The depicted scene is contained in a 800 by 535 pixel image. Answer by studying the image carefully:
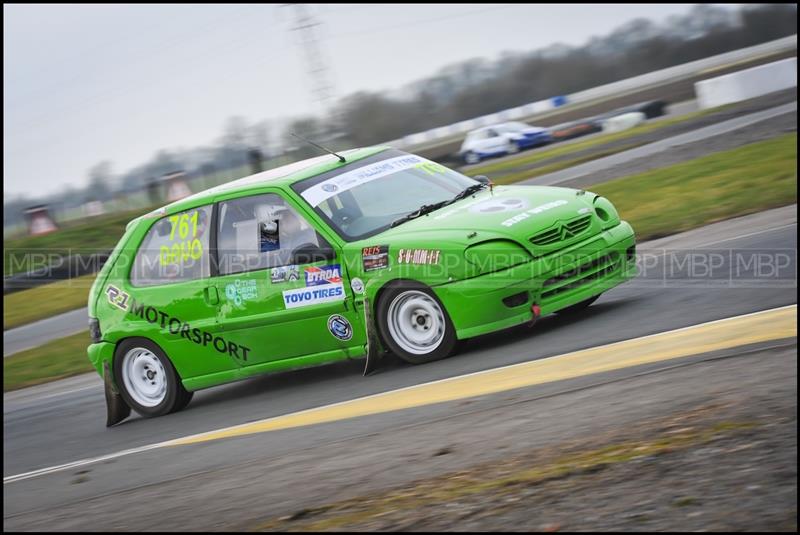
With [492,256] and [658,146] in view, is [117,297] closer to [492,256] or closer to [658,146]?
[492,256]

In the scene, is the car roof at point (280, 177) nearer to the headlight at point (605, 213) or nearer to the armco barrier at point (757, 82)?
the headlight at point (605, 213)

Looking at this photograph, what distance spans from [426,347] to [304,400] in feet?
3.09

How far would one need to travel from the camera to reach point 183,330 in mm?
7957

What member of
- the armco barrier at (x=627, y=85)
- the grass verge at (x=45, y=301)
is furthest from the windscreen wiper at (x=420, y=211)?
the armco barrier at (x=627, y=85)

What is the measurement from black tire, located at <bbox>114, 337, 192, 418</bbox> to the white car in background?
24161 mm

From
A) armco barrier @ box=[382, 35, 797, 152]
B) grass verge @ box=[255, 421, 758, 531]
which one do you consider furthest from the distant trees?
grass verge @ box=[255, 421, 758, 531]

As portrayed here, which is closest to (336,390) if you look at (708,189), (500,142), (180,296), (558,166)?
(180,296)

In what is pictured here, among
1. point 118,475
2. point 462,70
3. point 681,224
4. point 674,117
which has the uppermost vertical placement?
point 462,70

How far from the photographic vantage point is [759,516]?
3.06m

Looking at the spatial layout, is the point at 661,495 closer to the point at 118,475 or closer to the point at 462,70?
the point at 118,475

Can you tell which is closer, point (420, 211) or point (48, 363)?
point (420, 211)

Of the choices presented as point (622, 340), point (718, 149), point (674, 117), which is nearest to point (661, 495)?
point (622, 340)

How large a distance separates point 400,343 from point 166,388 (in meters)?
2.30

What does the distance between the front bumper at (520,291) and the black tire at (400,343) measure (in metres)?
0.08
